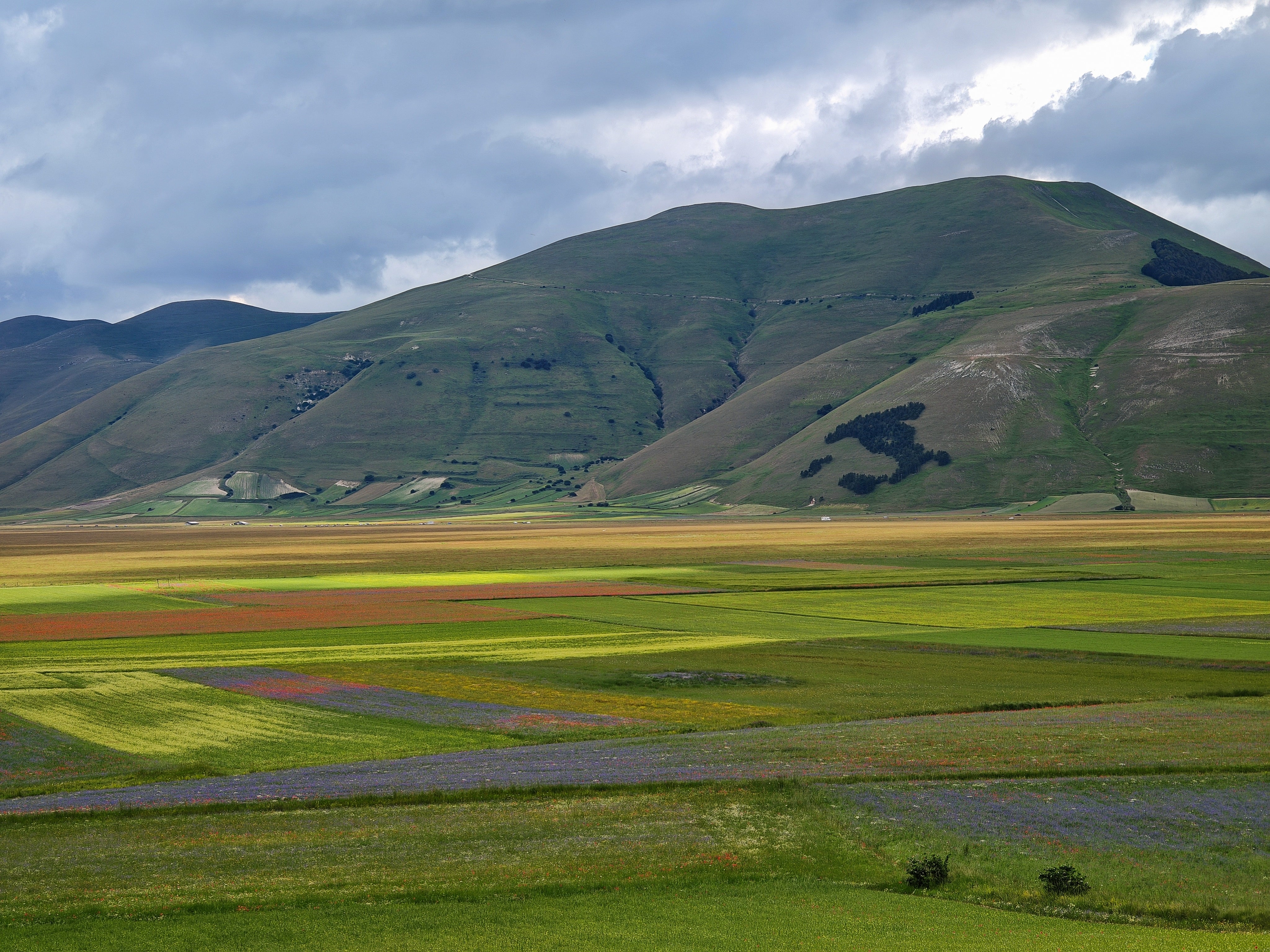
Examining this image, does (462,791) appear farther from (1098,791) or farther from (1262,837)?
(1262,837)

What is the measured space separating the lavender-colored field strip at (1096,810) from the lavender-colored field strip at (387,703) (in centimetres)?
1318

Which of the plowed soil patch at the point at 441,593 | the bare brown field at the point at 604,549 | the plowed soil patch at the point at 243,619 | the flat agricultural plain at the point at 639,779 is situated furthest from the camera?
the bare brown field at the point at 604,549

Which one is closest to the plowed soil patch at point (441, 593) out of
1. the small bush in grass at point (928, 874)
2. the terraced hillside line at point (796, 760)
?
the terraced hillside line at point (796, 760)

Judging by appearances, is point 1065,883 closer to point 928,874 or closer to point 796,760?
point 928,874

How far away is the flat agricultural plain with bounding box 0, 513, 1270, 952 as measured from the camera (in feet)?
64.8

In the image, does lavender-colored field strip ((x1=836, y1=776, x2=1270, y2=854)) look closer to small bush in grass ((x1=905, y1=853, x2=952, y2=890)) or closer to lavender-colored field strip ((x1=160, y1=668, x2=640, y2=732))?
small bush in grass ((x1=905, y1=853, x2=952, y2=890))

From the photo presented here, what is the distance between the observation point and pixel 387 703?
41.6 meters

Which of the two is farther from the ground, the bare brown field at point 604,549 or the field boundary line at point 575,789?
the field boundary line at point 575,789

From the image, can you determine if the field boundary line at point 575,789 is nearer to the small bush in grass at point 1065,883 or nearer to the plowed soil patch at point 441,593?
the small bush in grass at point 1065,883

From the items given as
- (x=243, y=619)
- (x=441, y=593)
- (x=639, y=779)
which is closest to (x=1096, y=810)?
(x=639, y=779)

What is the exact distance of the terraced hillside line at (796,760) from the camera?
1133 inches

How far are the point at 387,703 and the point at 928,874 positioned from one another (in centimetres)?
2526

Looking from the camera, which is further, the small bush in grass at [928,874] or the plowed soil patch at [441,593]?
the plowed soil patch at [441,593]

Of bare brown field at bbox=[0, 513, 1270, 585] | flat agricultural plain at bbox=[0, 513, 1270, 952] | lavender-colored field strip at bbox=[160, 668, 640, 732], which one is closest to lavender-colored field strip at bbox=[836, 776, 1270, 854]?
flat agricultural plain at bbox=[0, 513, 1270, 952]
